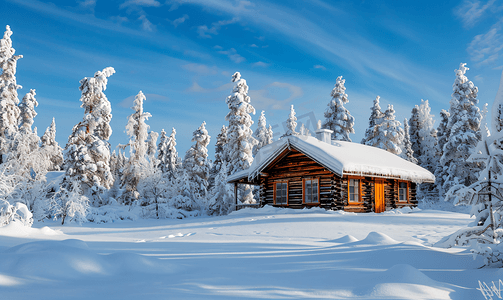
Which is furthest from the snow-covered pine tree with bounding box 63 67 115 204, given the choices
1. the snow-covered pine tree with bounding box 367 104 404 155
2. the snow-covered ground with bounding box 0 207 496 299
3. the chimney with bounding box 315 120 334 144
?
the snow-covered pine tree with bounding box 367 104 404 155

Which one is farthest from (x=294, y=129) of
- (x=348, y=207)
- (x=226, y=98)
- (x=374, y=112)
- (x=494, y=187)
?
(x=494, y=187)

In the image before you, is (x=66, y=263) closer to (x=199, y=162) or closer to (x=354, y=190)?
(x=354, y=190)

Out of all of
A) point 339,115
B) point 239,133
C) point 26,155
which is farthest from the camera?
point 339,115

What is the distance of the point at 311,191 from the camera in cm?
2242

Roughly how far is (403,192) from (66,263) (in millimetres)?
25911

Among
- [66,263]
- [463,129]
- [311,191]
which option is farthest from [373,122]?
[66,263]

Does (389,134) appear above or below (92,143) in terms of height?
above

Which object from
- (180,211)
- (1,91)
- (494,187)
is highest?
(1,91)

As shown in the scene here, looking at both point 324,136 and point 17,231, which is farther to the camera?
point 324,136

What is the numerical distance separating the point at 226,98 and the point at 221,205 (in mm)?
10542

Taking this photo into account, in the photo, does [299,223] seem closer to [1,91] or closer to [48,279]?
[48,279]

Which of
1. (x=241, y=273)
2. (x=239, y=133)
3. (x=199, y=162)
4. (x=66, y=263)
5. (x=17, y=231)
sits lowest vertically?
(x=17, y=231)

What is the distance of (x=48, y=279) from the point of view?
16.2ft

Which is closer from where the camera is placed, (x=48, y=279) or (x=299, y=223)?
(x=48, y=279)
